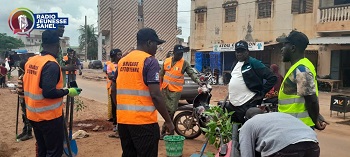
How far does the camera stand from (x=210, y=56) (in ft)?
71.5

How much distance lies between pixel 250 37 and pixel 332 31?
239 inches

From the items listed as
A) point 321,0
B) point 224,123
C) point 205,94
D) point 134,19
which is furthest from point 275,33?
point 134,19

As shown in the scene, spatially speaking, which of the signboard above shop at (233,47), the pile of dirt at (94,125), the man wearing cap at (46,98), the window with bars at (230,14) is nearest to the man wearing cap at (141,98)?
the man wearing cap at (46,98)

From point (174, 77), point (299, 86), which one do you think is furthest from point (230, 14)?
point (299, 86)

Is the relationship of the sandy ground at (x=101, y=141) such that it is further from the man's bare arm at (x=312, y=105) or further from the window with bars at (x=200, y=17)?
the window with bars at (x=200, y=17)

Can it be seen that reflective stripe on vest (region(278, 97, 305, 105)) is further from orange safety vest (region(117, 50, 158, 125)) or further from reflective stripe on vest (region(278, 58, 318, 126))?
orange safety vest (region(117, 50, 158, 125))

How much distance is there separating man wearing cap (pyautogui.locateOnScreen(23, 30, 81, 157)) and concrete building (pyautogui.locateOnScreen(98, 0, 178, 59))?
36.8 m

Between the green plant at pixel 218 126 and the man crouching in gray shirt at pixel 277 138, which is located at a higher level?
the man crouching in gray shirt at pixel 277 138

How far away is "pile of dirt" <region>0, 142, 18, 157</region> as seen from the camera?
210 inches

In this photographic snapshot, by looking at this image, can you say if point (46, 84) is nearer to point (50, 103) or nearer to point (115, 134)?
point (50, 103)

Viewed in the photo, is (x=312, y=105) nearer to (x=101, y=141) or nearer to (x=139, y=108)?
(x=139, y=108)

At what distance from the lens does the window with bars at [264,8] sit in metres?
21.2

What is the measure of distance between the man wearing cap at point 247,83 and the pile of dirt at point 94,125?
3.48m

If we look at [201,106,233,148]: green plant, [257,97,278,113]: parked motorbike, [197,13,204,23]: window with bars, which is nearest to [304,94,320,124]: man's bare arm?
[201,106,233,148]: green plant
